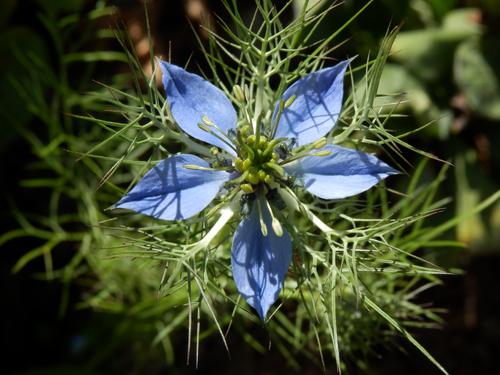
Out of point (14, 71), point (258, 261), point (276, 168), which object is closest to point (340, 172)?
point (276, 168)

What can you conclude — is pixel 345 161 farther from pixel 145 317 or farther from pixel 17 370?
pixel 17 370

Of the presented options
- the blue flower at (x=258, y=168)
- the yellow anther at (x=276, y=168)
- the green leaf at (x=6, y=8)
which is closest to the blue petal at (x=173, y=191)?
the blue flower at (x=258, y=168)

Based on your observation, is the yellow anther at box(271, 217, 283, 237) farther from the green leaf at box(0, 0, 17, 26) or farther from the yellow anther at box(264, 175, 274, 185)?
the green leaf at box(0, 0, 17, 26)

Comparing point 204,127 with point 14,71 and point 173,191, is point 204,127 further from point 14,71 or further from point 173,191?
point 14,71

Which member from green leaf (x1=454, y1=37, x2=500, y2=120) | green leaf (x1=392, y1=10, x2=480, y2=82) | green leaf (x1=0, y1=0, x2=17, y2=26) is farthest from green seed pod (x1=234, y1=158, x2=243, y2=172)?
green leaf (x1=0, y1=0, x2=17, y2=26)

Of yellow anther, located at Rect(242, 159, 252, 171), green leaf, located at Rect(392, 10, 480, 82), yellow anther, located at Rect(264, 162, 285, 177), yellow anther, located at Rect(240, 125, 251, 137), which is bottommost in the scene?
yellow anther, located at Rect(264, 162, 285, 177)

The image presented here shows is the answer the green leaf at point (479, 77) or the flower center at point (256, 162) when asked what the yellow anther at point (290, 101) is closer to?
the flower center at point (256, 162)

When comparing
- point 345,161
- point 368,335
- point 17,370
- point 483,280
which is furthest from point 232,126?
point 17,370
